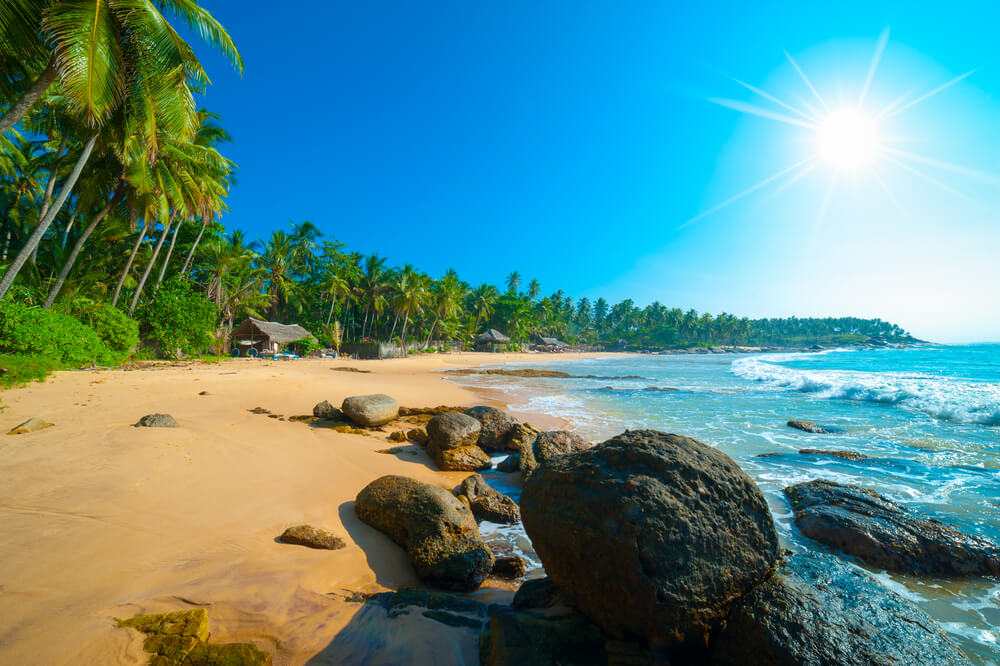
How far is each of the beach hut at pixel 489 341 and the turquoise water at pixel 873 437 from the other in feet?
129

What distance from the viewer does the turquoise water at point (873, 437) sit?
367 centimetres

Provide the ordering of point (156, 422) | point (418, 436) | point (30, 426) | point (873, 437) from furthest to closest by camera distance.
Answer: point (873, 437), point (418, 436), point (156, 422), point (30, 426)

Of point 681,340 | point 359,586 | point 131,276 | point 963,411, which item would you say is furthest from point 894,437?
point 681,340

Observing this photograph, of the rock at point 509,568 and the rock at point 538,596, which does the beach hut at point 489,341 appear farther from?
the rock at point 538,596

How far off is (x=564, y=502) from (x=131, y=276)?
1310 inches

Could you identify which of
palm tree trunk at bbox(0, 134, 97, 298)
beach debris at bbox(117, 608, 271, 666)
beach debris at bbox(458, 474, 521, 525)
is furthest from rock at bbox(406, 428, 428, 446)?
palm tree trunk at bbox(0, 134, 97, 298)

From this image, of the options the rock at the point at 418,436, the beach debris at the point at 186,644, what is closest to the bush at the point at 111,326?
the rock at the point at 418,436

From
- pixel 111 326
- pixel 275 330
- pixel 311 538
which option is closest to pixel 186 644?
pixel 311 538

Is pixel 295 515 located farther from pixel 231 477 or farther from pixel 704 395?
pixel 704 395

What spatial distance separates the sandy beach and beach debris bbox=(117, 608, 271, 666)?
2.9 inches

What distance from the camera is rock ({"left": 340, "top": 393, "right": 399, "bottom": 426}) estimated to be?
834cm

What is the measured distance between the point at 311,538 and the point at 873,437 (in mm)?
12718

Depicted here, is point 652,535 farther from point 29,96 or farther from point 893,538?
point 29,96

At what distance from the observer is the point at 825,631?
223 centimetres
